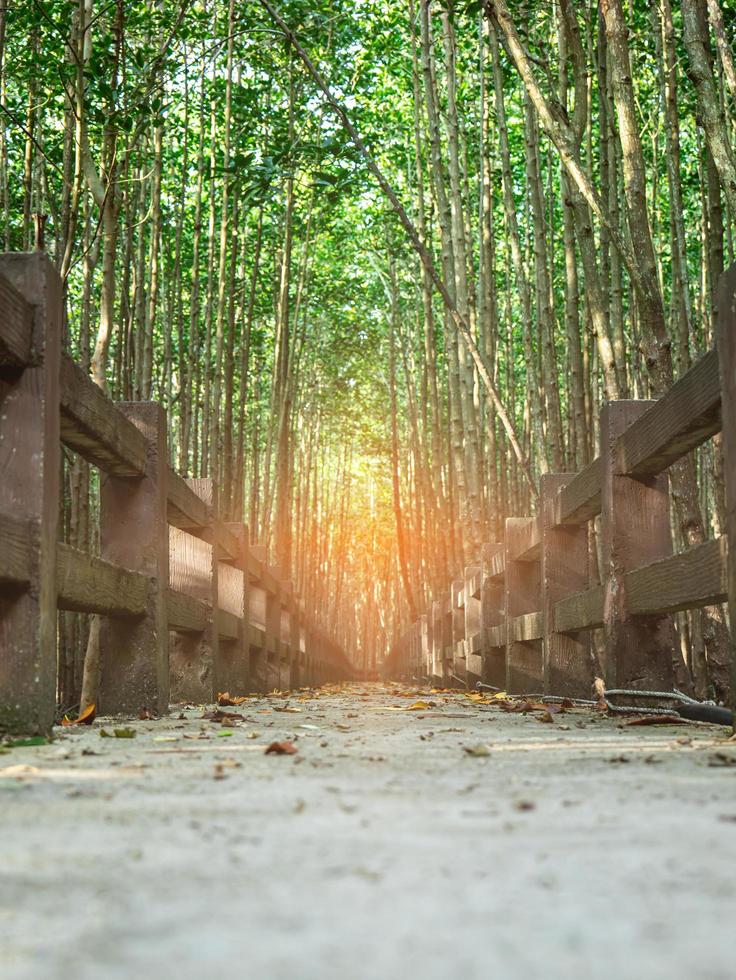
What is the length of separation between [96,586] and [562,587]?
2332mm

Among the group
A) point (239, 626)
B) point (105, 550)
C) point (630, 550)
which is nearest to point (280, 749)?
point (105, 550)

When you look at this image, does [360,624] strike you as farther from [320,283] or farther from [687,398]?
[687,398]

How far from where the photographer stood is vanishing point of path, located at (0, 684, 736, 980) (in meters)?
0.79

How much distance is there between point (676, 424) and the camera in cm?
292

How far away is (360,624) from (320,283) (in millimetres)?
33304

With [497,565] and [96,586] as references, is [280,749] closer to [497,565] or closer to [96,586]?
[96,586]

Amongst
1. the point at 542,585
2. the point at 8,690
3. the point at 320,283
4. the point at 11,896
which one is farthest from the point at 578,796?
the point at 320,283

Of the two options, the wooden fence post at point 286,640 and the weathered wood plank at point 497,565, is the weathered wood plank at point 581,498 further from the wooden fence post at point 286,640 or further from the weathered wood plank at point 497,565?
the wooden fence post at point 286,640

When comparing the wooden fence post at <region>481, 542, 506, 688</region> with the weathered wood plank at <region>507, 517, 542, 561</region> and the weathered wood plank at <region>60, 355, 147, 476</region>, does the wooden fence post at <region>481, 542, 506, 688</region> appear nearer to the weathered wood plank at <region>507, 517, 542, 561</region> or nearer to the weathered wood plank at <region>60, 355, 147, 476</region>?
the weathered wood plank at <region>507, 517, 542, 561</region>

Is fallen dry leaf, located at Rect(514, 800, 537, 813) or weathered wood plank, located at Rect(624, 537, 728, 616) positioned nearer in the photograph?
fallen dry leaf, located at Rect(514, 800, 537, 813)

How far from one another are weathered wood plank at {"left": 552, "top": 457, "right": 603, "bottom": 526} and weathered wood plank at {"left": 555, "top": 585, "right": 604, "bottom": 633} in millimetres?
320

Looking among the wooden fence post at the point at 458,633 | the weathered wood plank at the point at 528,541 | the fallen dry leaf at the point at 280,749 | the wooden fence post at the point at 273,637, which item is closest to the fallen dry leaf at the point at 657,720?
the fallen dry leaf at the point at 280,749

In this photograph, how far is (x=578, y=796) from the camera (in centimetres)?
150

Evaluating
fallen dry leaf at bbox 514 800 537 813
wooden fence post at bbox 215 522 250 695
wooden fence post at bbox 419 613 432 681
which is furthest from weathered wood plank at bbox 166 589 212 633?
wooden fence post at bbox 419 613 432 681
